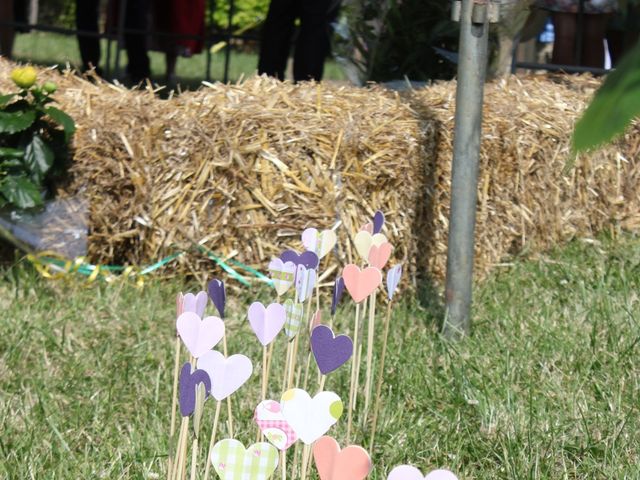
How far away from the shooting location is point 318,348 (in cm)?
146

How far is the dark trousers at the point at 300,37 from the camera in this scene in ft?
14.6

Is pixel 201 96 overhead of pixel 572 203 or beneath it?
overhead

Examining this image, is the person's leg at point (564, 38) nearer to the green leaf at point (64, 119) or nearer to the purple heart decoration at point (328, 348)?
the green leaf at point (64, 119)

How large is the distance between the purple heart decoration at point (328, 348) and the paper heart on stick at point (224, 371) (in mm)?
189

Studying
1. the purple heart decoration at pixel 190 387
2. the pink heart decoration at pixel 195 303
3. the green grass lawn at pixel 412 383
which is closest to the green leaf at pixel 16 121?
the green grass lawn at pixel 412 383

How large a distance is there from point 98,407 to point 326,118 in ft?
4.07

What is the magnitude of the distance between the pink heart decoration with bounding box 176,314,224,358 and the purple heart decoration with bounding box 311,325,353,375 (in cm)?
15

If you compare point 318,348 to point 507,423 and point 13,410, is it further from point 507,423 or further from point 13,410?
point 13,410

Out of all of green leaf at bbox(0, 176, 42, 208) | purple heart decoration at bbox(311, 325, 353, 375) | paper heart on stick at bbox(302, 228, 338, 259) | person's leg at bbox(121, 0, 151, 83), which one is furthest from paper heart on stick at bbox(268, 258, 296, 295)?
person's leg at bbox(121, 0, 151, 83)

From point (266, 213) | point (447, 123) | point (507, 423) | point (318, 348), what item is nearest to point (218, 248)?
Result: point (266, 213)

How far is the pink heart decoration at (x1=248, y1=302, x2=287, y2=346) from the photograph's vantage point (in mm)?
1517

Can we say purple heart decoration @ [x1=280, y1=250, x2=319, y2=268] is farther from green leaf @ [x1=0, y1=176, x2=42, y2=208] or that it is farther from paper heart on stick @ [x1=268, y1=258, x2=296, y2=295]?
green leaf @ [x1=0, y1=176, x2=42, y2=208]

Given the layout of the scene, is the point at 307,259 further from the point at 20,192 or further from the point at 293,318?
the point at 20,192

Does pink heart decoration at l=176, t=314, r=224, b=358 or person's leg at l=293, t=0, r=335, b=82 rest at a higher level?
person's leg at l=293, t=0, r=335, b=82
